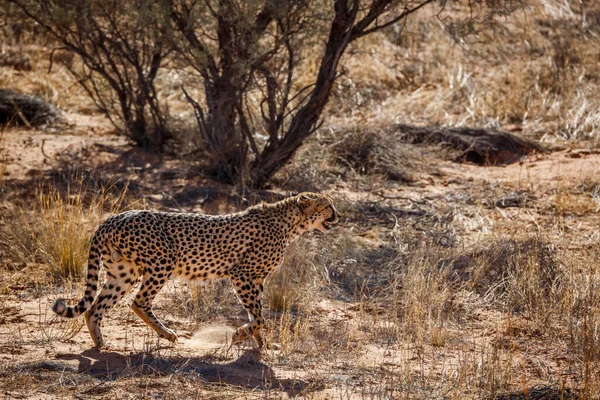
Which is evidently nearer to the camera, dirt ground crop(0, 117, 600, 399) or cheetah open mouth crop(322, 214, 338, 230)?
dirt ground crop(0, 117, 600, 399)

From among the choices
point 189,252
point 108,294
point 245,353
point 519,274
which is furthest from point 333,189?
point 108,294

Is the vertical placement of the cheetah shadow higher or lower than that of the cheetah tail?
lower

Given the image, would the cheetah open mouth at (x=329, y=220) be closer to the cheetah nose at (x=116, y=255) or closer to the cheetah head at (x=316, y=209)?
the cheetah head at (x=316, y=209)

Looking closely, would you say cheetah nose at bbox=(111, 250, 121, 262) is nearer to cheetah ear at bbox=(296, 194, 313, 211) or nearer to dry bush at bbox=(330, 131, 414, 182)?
cheetah ear at bbox=(296, 194, 313, 211)

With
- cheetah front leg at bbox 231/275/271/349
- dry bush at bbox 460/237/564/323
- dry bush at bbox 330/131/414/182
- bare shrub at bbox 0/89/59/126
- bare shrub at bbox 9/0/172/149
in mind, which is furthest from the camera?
bare shrub at bbox 0/89/59/126

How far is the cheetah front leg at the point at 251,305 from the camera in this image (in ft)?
17.2

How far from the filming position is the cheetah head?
5762 mm

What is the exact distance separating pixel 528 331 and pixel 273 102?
3.90m

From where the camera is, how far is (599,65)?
13242 mm

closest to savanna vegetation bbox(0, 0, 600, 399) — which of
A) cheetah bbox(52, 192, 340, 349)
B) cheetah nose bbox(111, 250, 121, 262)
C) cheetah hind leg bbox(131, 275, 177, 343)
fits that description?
cheetah hind leg bbox(131, 275, 177, 343)

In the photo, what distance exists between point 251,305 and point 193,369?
74 cm

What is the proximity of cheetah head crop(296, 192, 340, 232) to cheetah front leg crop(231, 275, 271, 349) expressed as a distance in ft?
1.91

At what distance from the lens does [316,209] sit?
578 centimetres

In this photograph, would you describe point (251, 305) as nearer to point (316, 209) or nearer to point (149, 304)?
point (149, 304)
